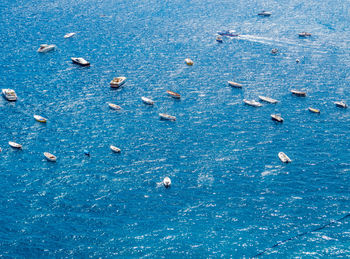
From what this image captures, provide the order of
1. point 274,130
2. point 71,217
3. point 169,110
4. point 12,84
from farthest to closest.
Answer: point 12,84, point 169,110, point 274,130, point 71,217

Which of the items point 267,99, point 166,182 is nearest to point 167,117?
point 166,182

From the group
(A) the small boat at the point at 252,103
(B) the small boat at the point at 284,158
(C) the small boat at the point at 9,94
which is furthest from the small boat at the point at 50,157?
(A) the small boat at the point at 252,103

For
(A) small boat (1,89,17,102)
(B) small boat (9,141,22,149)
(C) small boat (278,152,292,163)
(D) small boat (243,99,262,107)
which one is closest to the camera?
(C) small boat (278,152,292,163)

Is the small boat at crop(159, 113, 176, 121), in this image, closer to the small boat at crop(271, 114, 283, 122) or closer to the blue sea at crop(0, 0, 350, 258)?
the blue sea at crop(0, 0, 350, 258)

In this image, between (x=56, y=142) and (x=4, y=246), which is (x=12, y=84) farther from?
(x=4, y=246)

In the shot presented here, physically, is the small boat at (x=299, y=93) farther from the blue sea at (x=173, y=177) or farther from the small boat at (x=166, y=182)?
the small boat at (x=166, y=182)

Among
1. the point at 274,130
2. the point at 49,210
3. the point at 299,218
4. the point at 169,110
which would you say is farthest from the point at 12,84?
the point at 299,218

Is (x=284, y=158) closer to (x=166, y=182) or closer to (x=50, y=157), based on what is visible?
(x=166, y=182)

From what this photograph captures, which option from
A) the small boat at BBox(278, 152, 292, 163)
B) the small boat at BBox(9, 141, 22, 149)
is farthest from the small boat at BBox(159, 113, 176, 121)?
the small boat at BBox(9, 141, 22, 149)
